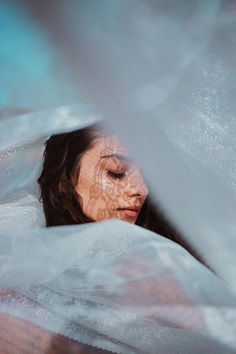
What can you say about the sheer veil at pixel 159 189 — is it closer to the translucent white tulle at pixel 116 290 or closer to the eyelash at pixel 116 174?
the translucent white tulle at pixel 116 290

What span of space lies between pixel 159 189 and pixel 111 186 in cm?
25

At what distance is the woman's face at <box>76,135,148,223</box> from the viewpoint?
1.08 metres

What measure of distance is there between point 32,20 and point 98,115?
0.37 meters

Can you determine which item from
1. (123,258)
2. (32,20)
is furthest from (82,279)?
(32,20)

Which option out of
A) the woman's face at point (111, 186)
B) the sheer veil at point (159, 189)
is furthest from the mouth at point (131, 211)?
the sheer veil at point (159, 189)

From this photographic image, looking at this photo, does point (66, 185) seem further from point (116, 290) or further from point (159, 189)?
point (116, 290)

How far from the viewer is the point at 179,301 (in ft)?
2.04

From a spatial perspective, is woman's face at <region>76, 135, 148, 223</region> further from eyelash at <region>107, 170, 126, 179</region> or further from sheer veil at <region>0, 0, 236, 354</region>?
sheer veil at <region>0, 0, 236, 354</region>

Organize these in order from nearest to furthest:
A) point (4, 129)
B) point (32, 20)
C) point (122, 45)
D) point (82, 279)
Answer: point (32, 20), point (122, 45), point (82, 279), point (4, 129)

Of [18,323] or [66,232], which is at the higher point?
[66,232]

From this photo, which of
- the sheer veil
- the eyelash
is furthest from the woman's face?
the sheer veil

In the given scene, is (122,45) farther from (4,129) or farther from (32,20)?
(4,129)

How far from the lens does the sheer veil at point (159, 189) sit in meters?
0.57

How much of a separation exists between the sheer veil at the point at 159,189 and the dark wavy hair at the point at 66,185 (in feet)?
0.88
